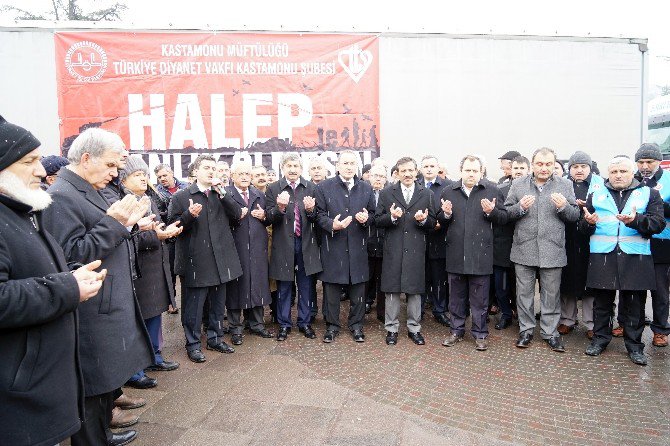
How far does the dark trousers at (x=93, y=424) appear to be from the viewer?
8.54 feet

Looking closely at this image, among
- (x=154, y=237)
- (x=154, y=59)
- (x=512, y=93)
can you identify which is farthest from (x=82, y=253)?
(x=512, y=93)

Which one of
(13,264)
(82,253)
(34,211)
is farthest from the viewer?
(82,253)

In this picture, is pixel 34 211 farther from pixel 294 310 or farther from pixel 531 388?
pixel 294 310

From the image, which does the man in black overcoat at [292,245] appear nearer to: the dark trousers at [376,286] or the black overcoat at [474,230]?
the dark trousers at [376,286]

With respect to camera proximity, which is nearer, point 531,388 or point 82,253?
point 82,253

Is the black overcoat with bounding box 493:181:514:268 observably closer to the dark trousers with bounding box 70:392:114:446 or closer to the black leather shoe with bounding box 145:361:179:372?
the black leather shoe with bounding box 145:361:179:372

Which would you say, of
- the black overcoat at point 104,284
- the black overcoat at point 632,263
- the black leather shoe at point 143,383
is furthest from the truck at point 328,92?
the black overcoat at point 104,284

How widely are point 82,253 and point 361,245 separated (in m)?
3.34

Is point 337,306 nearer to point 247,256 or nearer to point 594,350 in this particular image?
point 247,256

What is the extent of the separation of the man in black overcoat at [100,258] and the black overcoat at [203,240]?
179 cm

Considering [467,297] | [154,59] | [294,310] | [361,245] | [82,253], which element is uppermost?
[154,59]

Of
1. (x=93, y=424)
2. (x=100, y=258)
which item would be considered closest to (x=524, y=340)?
(x=93, y=424)

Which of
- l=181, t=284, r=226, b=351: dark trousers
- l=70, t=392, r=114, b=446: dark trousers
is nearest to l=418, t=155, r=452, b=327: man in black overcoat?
l=181, t=284, r=226, b=351: dark trousers

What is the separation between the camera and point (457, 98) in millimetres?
7902
